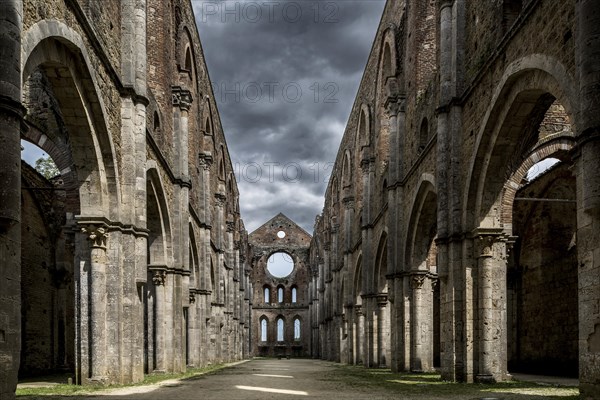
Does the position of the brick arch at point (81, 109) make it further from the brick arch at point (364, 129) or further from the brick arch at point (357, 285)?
the brick arch at point (357, 285)

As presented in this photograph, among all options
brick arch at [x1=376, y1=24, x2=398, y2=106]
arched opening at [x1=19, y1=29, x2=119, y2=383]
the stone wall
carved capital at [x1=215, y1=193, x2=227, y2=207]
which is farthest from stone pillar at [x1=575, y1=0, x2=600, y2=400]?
the stone wall

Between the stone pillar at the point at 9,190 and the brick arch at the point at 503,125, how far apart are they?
7.42 m

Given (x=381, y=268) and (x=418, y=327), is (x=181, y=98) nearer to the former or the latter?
(x=381, y=268)

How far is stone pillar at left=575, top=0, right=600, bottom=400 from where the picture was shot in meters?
7.29

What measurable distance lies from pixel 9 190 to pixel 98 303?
6.04m

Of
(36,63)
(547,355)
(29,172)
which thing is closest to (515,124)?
(36,63)

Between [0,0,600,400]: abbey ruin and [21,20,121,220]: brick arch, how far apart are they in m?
0.04

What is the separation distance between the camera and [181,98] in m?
21.2

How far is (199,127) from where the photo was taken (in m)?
26.9

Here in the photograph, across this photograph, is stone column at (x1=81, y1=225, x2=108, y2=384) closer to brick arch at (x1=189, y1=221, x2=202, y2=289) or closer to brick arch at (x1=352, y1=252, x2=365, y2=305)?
brick arch at (x1=189, y1=221, x2=202, y2=289)

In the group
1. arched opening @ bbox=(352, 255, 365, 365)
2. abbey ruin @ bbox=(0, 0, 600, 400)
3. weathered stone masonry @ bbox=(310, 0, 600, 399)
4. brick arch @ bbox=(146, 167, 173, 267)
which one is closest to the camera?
abbey ruin @ bbox=(0, 0, 600, 400)

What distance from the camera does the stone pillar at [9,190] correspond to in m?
6.70

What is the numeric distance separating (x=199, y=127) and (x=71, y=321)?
9.75 meters

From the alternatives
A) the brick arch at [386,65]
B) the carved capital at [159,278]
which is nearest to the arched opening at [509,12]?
the brick arch at [386,65]
